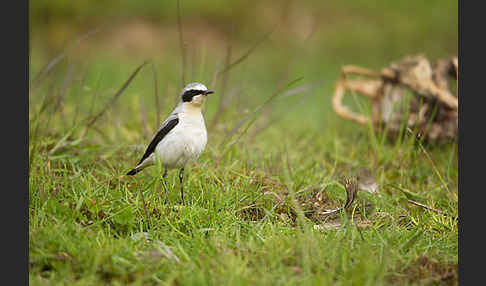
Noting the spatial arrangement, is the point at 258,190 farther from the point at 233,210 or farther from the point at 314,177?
the point at 314,177

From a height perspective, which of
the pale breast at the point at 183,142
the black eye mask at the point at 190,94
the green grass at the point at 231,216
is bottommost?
the green grass at the point at 231,216

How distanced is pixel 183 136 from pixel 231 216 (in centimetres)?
70

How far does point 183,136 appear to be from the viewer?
3449mm

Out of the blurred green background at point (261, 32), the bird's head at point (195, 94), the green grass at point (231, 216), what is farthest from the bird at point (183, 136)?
the blurred green background at point (261, 32)

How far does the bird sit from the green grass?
23 centimetres

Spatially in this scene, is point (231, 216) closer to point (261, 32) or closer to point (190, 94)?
point (190, 94)

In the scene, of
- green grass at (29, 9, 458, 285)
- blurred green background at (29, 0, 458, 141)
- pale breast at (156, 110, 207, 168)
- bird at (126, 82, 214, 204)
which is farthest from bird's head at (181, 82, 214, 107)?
blurred green background at (29, 0, 458, 141)

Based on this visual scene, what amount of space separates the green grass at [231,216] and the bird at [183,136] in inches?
8.9

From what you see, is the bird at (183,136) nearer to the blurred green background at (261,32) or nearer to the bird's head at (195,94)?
the bird's head at (195,94)

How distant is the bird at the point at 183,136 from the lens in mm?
3453

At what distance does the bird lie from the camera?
345 centimetres

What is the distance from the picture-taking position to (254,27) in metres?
12.0

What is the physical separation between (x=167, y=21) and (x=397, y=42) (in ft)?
18.3

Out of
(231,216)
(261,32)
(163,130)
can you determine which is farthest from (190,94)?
(261,32)
